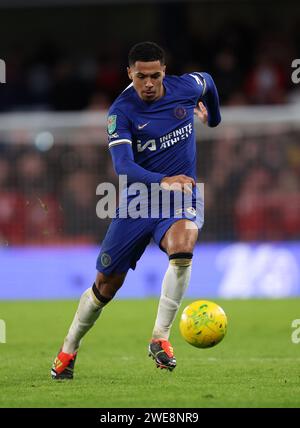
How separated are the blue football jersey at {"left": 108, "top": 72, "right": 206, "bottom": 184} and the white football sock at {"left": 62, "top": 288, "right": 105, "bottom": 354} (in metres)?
1.11

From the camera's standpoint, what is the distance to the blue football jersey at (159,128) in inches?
321

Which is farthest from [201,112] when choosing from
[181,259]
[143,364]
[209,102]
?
[143,364]

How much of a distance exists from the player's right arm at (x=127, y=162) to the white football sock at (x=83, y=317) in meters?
0.96

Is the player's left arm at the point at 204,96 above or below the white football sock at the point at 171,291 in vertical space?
above

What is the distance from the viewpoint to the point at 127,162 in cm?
796

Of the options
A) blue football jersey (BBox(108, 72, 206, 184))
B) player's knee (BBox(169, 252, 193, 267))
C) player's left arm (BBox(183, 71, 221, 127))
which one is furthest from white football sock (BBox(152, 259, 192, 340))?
player's left arm (BBox(183, 71, 221, 127))

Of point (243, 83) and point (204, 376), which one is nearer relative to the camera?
point (204, 376)

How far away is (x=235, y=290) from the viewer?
615 inches

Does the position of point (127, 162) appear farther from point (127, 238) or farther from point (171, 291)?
point (171, 291)

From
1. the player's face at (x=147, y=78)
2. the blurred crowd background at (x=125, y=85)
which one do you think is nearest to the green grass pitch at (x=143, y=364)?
the player's face at (x=147, y=78)

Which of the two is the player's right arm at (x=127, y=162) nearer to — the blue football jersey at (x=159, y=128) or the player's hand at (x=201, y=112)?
the blue football jersey at (x=159, y=128)

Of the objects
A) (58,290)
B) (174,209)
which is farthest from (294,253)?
(174,209)

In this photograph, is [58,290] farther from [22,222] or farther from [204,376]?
[204,376]
